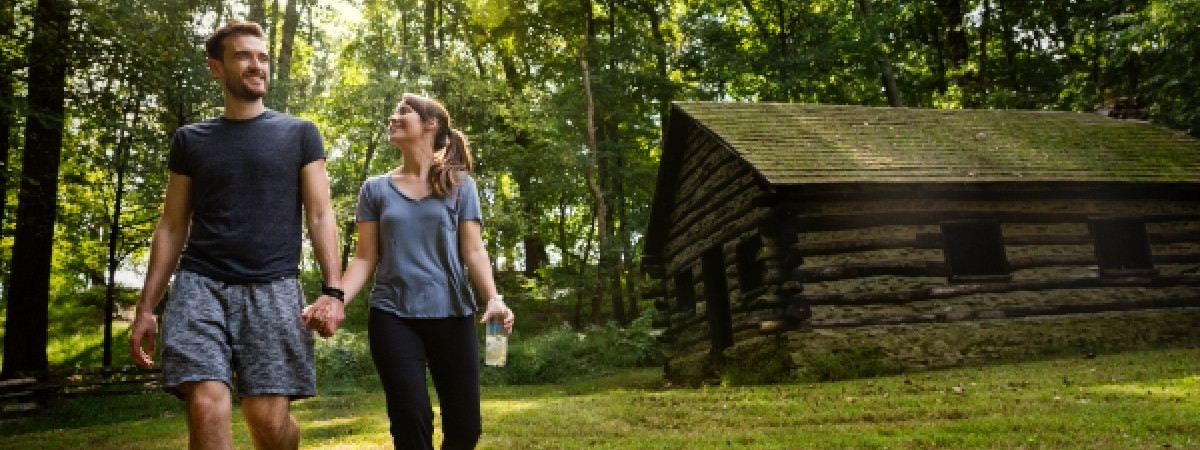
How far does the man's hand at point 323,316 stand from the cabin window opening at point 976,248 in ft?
43.2

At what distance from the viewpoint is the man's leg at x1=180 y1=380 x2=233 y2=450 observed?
3006mm

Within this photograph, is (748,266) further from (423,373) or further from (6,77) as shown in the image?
(423,373)

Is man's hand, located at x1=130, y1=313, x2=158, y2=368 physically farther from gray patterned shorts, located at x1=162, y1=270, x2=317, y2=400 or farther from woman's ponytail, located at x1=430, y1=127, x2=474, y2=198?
woman's ponytail, located at x1=430, y1=127, x2=474, y2=198

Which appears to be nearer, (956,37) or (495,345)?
(495,345)

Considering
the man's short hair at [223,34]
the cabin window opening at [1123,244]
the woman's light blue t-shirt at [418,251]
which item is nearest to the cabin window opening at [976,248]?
the cabin window opening at [1123,244]

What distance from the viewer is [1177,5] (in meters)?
16.6

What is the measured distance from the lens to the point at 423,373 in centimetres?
365

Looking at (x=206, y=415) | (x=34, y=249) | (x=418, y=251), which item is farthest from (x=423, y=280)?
(x=34, y=249)

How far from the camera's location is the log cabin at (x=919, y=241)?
1339 cm

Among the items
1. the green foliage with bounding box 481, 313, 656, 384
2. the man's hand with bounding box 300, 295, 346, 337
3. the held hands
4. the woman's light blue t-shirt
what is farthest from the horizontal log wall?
the man's hand with bounding box 300, 295, 346, 337

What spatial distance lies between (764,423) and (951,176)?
25.9ft

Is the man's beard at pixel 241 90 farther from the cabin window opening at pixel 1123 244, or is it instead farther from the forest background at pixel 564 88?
the cabin window opening at pixel 1123 244

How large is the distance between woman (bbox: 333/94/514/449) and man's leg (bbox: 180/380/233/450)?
2.31ft

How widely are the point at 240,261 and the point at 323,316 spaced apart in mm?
371
